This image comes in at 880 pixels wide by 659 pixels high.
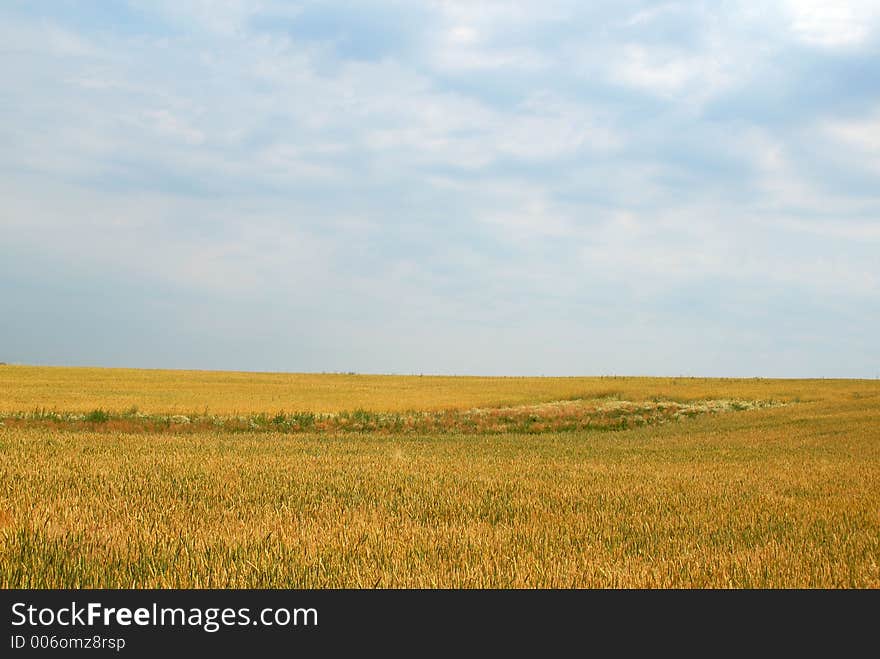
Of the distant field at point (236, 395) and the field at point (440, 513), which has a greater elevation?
the field at point (440, 513)

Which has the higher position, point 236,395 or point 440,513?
point 440,513

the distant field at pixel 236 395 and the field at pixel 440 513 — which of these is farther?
the distant field at pixel 236 395

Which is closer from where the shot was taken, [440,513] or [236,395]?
[440,513]

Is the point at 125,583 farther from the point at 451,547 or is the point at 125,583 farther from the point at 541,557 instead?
the point at 541,557

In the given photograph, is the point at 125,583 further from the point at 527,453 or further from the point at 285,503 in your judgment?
the point at 527,453

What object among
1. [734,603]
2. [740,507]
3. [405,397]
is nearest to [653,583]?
[734,603]

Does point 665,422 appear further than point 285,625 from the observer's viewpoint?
Yes

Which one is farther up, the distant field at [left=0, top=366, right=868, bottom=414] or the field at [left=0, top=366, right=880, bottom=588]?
the field at [left=0, top=366, right=880, bottom=588]

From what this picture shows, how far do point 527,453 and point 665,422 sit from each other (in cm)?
2242

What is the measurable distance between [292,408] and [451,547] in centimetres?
3934

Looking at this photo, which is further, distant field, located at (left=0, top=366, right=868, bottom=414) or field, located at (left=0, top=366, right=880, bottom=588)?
distant field, located at (left=0, top=366, right=868, bottom=414)

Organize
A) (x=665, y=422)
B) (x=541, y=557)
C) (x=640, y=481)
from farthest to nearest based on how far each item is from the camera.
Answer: (x=665, y=422) → (x=640, y=481) → (x=541, y=557)

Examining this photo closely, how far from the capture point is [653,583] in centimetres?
634

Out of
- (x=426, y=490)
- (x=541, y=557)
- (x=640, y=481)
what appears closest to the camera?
(x=541, y=557)
